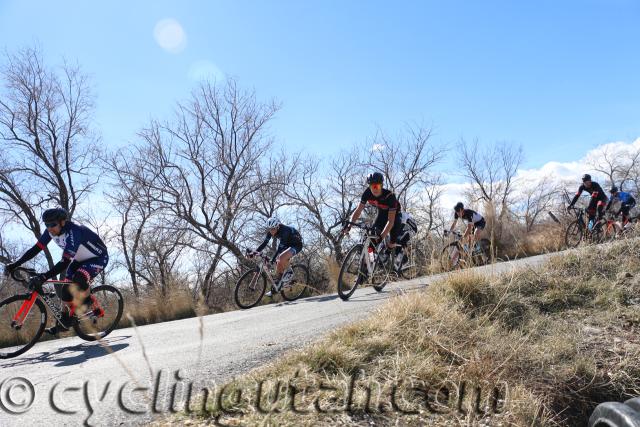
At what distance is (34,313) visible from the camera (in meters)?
6.57

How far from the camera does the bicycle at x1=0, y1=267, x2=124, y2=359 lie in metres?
6.45

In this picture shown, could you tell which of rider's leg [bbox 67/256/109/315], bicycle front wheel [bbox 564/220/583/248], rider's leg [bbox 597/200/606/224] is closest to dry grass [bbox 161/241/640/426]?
rider's leg [bbox 67/256/109/315]

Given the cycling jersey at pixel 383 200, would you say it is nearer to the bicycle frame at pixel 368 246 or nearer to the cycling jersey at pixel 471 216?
the bicycle frame at pixel 368 246

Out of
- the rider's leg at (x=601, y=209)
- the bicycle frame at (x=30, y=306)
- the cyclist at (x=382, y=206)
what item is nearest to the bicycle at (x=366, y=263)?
the cyclist at (x=382, y=206)

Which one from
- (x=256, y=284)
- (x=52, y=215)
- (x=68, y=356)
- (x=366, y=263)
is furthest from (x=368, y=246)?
(x=52, y=215)

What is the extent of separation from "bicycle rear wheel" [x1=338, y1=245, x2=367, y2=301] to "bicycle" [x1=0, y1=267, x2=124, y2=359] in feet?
12.8

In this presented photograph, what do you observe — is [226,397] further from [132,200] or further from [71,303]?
[132,200]

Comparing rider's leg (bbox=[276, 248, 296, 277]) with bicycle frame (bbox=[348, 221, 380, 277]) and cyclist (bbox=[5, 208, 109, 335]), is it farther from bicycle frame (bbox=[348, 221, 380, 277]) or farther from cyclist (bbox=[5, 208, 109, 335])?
cyclist (bbox=[5, 208, 109, 335])

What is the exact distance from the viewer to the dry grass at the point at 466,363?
2.84 metres

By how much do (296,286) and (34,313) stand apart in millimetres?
6118

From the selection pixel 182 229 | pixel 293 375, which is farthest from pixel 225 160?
pixel 293 375

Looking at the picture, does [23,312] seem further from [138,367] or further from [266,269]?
[266,269]

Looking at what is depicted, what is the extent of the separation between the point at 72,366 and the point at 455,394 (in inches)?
153

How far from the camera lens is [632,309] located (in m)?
4.98
